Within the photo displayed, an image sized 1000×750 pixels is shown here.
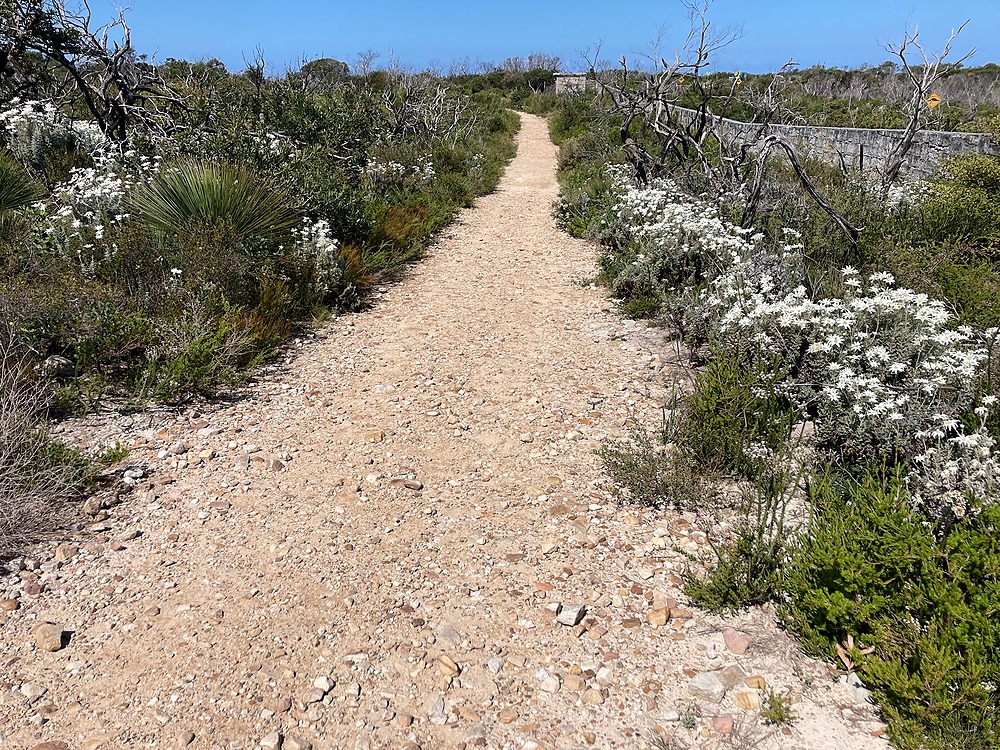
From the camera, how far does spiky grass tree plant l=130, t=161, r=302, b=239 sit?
6.42 meters

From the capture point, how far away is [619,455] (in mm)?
3957

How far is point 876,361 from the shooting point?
3717 millimetres

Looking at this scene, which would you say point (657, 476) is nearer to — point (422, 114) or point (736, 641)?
point (736, 641)

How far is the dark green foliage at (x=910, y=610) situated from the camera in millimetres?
2205

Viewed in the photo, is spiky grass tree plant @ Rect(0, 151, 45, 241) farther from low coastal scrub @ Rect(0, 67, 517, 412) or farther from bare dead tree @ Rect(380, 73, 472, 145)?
bare dead tree @ Rect(380, 73, 472, 145)

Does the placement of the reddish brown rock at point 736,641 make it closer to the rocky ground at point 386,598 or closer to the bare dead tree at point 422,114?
the rocky ground at point 386,598

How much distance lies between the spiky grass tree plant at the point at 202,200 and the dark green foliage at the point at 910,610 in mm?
5625

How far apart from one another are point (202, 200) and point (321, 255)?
3.90 feet

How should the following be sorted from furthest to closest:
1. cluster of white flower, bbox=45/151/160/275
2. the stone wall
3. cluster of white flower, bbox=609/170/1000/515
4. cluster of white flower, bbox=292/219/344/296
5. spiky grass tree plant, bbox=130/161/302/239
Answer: the stone wall
cluster of white flower, bbox=292/219/344/296
spiky grass tree plant, bbox=130/161/302/239
cluster of white flower, bbox=45/151/160/275
cluster of white flower, bbox=609/170/1000/515

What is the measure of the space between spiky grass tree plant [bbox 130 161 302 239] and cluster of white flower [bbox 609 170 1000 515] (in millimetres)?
4167

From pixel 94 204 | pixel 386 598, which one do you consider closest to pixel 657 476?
pixel 386 598

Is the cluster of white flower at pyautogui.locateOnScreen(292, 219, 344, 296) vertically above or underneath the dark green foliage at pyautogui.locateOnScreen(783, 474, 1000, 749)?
above

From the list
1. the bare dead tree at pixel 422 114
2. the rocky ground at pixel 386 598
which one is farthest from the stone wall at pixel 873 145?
the rocky ground at pixel 386 598

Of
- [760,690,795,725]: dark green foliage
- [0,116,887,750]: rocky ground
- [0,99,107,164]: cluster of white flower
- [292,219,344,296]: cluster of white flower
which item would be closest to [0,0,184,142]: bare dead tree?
[0,99,107,164]: cluster of white flower
